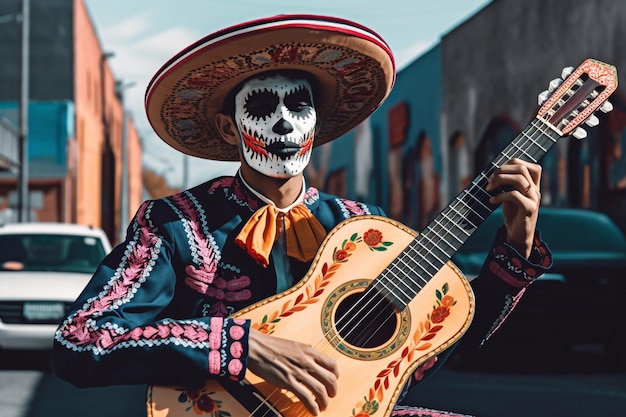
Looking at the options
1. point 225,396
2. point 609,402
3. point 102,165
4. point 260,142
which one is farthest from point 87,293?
point 102,165

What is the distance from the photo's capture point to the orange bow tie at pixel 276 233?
261 centimetres

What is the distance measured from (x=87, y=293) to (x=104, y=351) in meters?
0.16

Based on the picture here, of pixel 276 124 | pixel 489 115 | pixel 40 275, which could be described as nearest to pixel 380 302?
pixel 276 124

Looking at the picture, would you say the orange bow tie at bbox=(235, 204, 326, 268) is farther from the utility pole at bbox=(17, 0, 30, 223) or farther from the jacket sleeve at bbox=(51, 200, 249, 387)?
the utility pole at bbox=(17, 0, 30, 223)

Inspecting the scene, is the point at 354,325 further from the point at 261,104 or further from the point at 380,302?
the point at 261,104

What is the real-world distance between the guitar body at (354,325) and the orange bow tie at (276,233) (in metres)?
0.08

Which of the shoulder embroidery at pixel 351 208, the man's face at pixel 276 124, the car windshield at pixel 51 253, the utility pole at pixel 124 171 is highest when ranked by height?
the man's face at pixel 276 124

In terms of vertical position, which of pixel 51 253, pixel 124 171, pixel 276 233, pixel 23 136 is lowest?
pixel 124 171

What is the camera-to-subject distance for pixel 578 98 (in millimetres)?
2652

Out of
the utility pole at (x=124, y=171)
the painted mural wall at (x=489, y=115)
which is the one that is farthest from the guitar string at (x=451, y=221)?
the utility pole at (x=124, y=171)

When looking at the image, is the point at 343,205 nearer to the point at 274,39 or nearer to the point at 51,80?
the point at 274,39

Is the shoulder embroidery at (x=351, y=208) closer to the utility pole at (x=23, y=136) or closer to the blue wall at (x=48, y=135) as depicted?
the utility pole at (x=23, y=136)

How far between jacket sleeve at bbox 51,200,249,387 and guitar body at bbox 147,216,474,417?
6 centimetres

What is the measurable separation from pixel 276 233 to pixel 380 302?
0.96 ft
